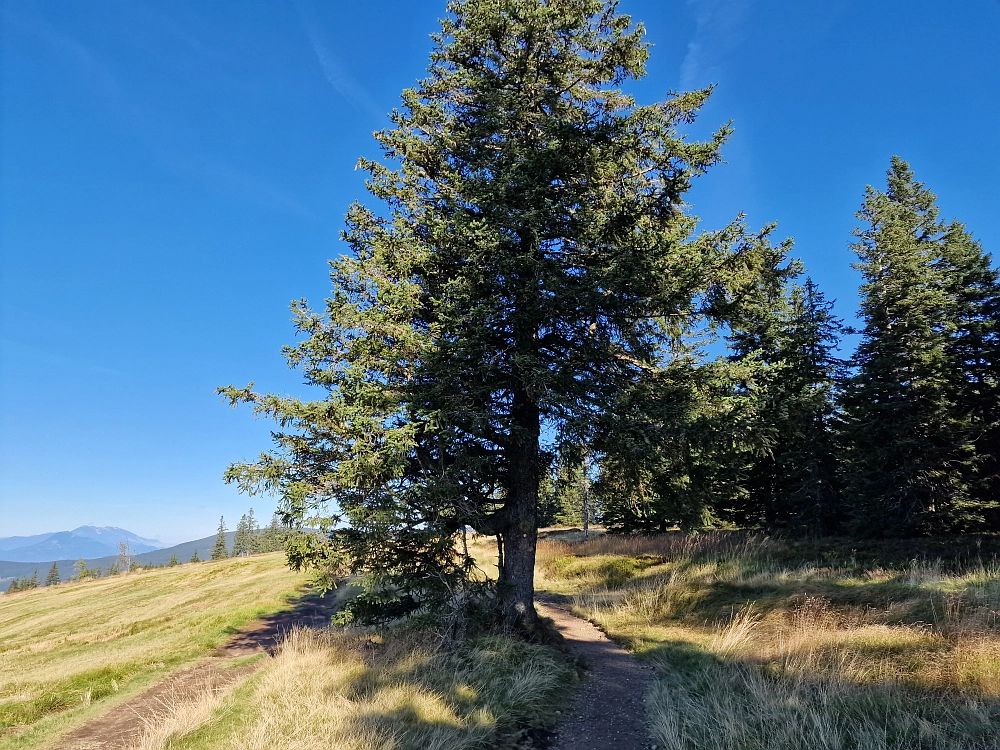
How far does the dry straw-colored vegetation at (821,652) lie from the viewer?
17.3 feet

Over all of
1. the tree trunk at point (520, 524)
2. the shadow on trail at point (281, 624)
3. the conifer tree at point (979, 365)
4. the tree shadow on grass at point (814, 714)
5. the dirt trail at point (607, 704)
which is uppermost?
the conifer tree at point (979, 365)

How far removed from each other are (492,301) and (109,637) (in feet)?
70.1

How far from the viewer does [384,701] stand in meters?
6.37

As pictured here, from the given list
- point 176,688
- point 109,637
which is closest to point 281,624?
point 109,637

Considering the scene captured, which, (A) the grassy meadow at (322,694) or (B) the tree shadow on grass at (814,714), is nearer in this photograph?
(B) the tree shadow on grass at (814,714)

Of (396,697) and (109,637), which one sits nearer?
(396,697)

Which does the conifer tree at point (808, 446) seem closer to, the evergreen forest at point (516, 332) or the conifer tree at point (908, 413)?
the conifer tree at point (908, 413)

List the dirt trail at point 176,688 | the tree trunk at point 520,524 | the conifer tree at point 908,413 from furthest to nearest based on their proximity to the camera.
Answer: the conifer tree at point 908,413 → the tree trunk at point 520,524 → the dirt trail at point 176,688

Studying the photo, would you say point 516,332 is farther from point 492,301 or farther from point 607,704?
point 607,704

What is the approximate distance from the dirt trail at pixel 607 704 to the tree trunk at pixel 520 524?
5.17ft

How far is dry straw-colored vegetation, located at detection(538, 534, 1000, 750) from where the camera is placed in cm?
528

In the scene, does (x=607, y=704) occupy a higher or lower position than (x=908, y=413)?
lower

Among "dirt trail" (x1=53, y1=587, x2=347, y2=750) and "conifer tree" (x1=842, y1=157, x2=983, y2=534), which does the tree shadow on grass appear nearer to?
"dirt trail" (x1=53, y1=587, x2=347, y2=750)

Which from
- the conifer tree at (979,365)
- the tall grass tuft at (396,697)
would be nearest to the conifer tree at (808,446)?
the conifer tree at (979,365)
